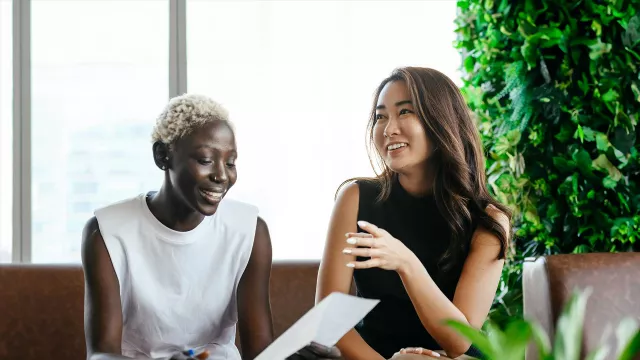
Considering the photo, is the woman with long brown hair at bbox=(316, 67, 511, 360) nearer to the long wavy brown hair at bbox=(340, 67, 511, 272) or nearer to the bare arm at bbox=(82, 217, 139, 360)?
the long wavy brown hair at bbox=(340, 67, 511, 272)

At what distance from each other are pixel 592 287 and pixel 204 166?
1.03m

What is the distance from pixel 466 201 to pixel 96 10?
219cm

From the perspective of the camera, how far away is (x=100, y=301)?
1.94 m

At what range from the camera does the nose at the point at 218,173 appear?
6.44 ft

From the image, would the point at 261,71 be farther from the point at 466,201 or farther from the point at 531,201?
the point at 466,201

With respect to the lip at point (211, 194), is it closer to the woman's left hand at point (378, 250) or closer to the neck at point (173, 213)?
the neck at point (173, 213)

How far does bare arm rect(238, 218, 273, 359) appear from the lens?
6.65 ft

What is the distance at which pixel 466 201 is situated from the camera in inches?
81.7

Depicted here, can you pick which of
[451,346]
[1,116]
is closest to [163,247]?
[451,346]

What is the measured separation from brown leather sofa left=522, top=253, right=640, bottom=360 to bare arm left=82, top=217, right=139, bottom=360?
1.04 metres

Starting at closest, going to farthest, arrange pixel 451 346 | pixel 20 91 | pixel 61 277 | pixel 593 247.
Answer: pixel 451 346, pixel 61 277, pixel 593 247, pixel 20 91

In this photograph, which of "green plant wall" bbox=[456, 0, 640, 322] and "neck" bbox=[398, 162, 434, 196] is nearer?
"neck" bbox=[398, 162, 434, 196]

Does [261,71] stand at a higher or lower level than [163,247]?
higher

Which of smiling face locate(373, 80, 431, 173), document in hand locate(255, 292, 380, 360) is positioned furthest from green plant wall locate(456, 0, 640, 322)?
document in hand locate(255, 292, 380, 360)
